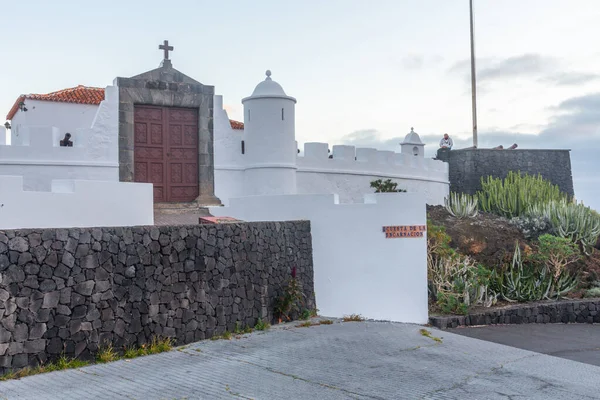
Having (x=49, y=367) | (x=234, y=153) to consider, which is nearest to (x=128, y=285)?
(x=49, y=367)

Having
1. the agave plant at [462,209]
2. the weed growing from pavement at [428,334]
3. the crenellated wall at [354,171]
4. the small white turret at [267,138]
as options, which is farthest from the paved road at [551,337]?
the crenellated wall at [354,171]

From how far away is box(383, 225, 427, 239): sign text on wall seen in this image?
41.2ft

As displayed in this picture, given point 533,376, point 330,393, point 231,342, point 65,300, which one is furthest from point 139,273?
point 533,376

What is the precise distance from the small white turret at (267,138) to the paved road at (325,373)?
6.48m

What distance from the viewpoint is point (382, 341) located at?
10109 millimetres

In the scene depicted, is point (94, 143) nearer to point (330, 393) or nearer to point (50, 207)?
point (50, 207)

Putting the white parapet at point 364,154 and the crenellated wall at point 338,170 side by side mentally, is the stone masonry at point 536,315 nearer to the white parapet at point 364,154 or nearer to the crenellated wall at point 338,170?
the crenellated wall at point 338,170

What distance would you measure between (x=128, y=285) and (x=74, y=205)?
9.62 ft

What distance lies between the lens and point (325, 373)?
26.3ft

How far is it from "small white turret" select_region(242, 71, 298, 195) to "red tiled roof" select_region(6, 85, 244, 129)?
8.14 feet

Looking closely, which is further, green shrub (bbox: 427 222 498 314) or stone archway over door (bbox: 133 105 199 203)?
stone archway over door (bbox: 133 105 199 203)

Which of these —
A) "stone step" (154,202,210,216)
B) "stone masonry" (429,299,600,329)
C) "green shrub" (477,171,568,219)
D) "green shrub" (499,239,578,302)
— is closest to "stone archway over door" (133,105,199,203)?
"stone step" (154,202,210,216)

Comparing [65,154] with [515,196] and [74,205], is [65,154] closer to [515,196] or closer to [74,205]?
[74,205]

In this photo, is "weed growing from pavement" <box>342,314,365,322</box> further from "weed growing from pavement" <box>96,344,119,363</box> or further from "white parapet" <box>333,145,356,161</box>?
"white parapet" <box>333,145,356,161</box>
